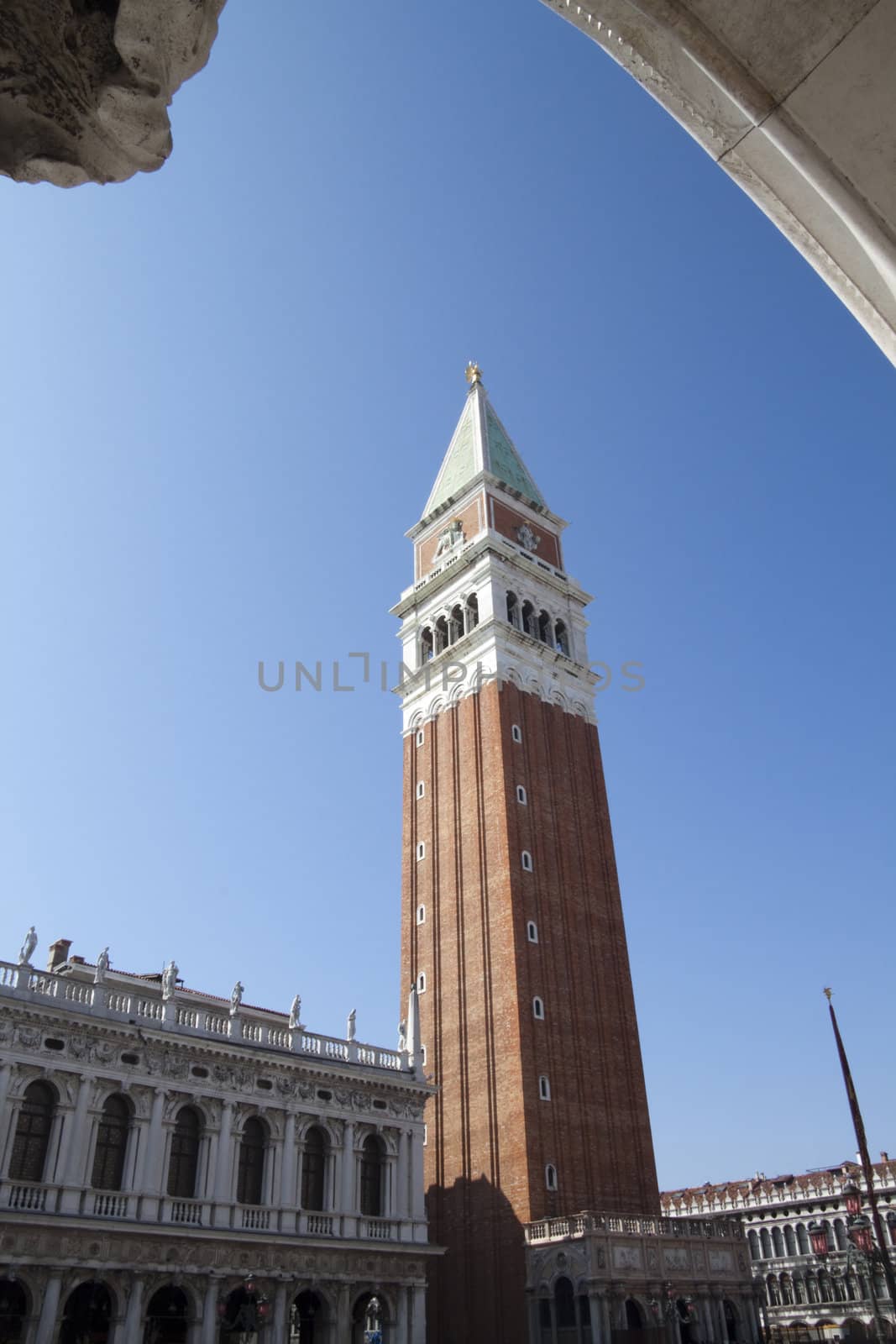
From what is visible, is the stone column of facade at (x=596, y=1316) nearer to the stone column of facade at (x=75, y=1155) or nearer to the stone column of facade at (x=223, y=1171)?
the stone column of facade at (x=223, y=1171)

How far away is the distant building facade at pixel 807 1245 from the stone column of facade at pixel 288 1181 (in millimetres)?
35294

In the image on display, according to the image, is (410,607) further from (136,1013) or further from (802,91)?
(802,91)

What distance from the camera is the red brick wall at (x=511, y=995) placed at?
36.7 metres

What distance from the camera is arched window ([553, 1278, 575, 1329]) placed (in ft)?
106

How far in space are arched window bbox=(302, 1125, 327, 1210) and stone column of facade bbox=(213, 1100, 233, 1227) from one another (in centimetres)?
306

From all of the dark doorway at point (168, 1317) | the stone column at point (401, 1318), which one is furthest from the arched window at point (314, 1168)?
the dark doorway at point (168, 1317)

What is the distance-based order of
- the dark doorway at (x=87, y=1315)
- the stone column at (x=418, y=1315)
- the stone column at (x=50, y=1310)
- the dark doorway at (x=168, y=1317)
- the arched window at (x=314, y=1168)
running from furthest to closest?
the arched window at (x=314, y=1168), the stone column at (x=418, y=1315), the dark doorway at (x=168, y=1317), the dark doorway at (x=87, y=1315), the stone column at (x=50, y=1310)

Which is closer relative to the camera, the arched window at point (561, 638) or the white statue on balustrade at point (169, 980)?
the white statue on balustrade at point (169, 980)

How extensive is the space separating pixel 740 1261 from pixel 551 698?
25134 millimetres

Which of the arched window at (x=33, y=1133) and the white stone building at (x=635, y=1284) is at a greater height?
the arched window at (x=33, y=1133)

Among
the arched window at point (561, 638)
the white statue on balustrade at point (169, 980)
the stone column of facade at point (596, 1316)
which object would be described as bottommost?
the stone column of facade at point (596, 1316)

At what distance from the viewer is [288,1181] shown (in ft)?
99.2

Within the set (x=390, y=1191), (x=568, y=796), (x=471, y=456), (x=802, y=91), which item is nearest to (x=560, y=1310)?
(x=390, y=1191)

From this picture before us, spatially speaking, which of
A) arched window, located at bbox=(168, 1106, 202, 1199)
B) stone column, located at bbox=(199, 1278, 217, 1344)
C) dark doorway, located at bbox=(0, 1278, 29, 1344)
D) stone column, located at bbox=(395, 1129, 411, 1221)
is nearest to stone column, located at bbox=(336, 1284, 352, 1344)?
stone column, located at bbox=(395, 1129, 411, 1221)
